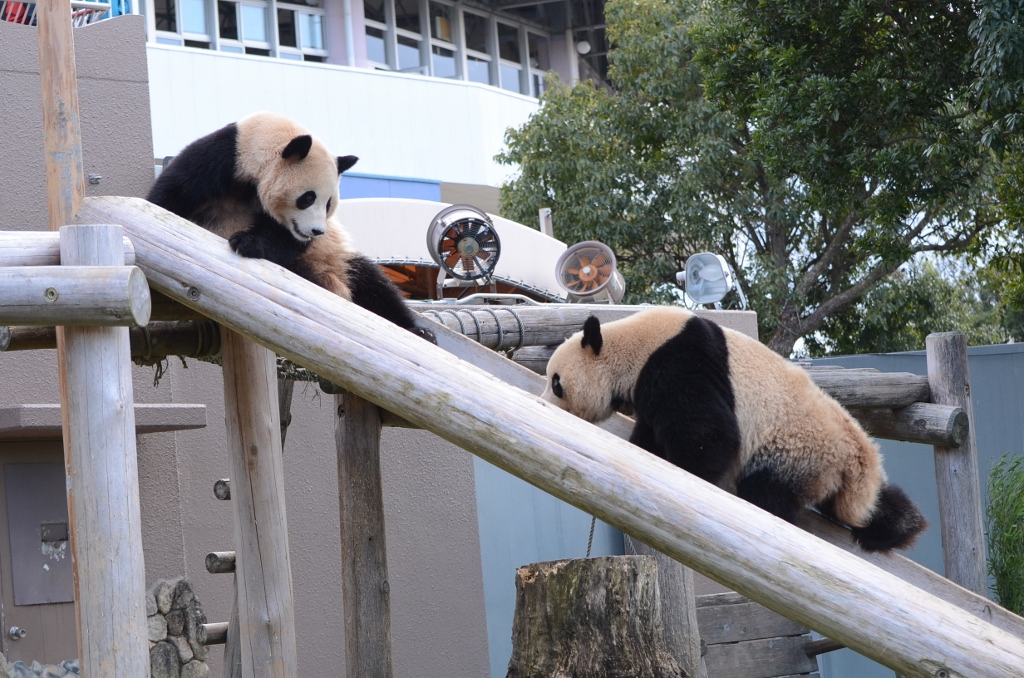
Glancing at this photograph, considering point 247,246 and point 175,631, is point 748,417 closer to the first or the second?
point 247,246

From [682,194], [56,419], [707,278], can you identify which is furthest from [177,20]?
[56,419]

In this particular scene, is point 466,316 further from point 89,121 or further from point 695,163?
point 695,163

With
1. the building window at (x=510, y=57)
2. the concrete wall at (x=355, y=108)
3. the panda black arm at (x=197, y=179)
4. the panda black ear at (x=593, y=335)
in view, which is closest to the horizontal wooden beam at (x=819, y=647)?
the panda black ear at (x=593, y=335)

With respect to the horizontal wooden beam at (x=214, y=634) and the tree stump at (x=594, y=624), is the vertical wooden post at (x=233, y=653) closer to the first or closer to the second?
the horizontal wooden beam at (x=214, y=634)

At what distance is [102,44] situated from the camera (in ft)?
24.1

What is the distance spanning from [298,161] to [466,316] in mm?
1064

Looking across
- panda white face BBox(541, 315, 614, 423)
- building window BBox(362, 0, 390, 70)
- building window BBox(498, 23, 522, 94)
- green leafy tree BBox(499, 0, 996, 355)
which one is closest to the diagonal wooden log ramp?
panda white face BBox(541, 315, 614, 423)

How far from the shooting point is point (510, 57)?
86.7ft

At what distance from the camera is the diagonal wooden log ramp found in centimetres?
237

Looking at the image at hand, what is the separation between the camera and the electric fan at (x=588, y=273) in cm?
955

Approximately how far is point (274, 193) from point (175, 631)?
357 cm

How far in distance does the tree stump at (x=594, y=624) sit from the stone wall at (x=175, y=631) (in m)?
3.22

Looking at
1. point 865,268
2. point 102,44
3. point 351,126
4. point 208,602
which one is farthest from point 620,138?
point 208,602

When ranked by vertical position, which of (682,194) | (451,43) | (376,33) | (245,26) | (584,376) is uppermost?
(451,43)
